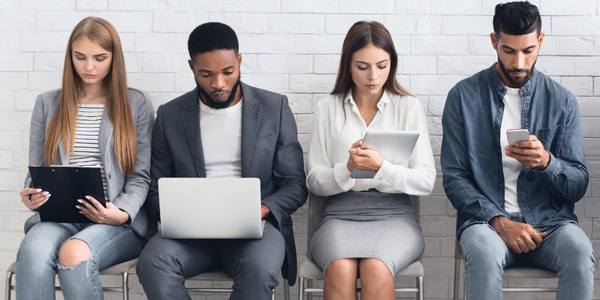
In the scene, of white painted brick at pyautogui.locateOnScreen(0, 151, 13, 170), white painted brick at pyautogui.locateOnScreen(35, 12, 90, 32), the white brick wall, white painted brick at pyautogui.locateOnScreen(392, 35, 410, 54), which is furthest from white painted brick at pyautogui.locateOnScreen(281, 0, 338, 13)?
white painted brick at pyautogui.locateOnScreen(0, 151, 13, 170)

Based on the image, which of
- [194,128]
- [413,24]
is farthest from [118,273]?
[413,24]

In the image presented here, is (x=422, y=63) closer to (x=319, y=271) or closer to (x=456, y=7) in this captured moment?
(x=456, y=7)

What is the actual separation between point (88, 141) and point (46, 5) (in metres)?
0.79

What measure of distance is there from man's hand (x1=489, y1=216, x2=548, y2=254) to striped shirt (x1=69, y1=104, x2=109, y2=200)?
5.01ft

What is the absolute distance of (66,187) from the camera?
1.96 meters

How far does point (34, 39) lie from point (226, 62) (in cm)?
110

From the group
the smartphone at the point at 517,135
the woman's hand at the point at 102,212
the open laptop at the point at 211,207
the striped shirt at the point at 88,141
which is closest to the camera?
the open laptop at the point at 211,207

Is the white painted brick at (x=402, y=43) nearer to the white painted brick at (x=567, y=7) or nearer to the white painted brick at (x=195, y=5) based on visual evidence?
the white painted brick at (x=567, y=7)

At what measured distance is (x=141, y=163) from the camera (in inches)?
88.8

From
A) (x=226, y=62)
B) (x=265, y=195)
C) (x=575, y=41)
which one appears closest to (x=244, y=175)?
(x=265, y=195)

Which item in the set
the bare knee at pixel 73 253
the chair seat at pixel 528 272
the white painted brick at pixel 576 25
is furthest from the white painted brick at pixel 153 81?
the white painted brick at pixel 576 25

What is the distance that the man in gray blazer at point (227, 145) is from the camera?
2.01m

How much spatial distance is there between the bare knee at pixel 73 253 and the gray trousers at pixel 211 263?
7.9 inches

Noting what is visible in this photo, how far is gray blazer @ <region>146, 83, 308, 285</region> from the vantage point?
2172 millimetres
